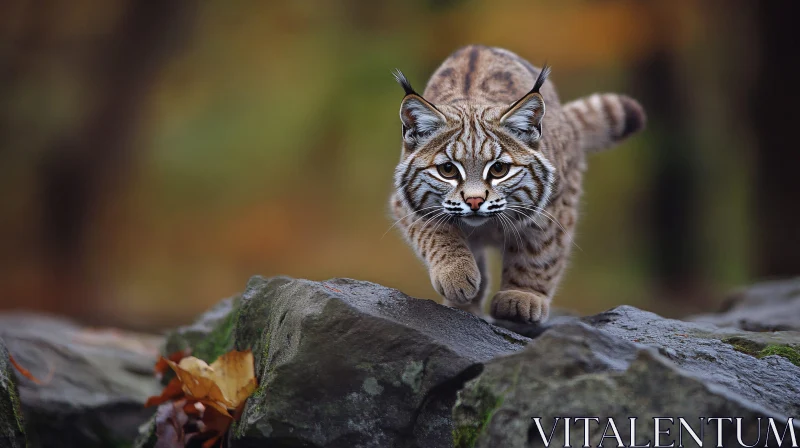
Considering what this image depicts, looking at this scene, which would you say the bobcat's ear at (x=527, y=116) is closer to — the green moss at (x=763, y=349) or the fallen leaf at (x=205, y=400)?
the green moss at (x=763, y=349)

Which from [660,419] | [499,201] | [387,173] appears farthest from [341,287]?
[387,173]

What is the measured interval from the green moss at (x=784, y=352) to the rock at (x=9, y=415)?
3199 millimetres

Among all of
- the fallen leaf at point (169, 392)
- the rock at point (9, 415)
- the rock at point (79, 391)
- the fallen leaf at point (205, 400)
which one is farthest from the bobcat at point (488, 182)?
the rock at point (9, 415)

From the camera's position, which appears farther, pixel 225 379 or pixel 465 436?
pixel 225 379

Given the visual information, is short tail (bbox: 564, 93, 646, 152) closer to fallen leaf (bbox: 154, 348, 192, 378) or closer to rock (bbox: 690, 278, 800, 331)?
rock (bbox: 690, 278, 800, 331)

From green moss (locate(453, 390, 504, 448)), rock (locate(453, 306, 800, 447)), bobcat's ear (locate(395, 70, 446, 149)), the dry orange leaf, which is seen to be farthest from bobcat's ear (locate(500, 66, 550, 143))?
green moss (locate(453, 390, 504, 448))

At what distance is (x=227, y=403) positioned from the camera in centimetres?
358

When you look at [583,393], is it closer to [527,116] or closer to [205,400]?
[205,400]

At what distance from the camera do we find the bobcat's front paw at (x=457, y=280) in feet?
13.9

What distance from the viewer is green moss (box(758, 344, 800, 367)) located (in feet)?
12.5

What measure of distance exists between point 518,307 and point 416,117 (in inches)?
45.9

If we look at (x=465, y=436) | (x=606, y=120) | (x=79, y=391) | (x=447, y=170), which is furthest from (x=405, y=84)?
(x=79, y=391)

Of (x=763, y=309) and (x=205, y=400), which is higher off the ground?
(x=763, y=309)

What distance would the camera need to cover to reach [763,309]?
19.6 feet
